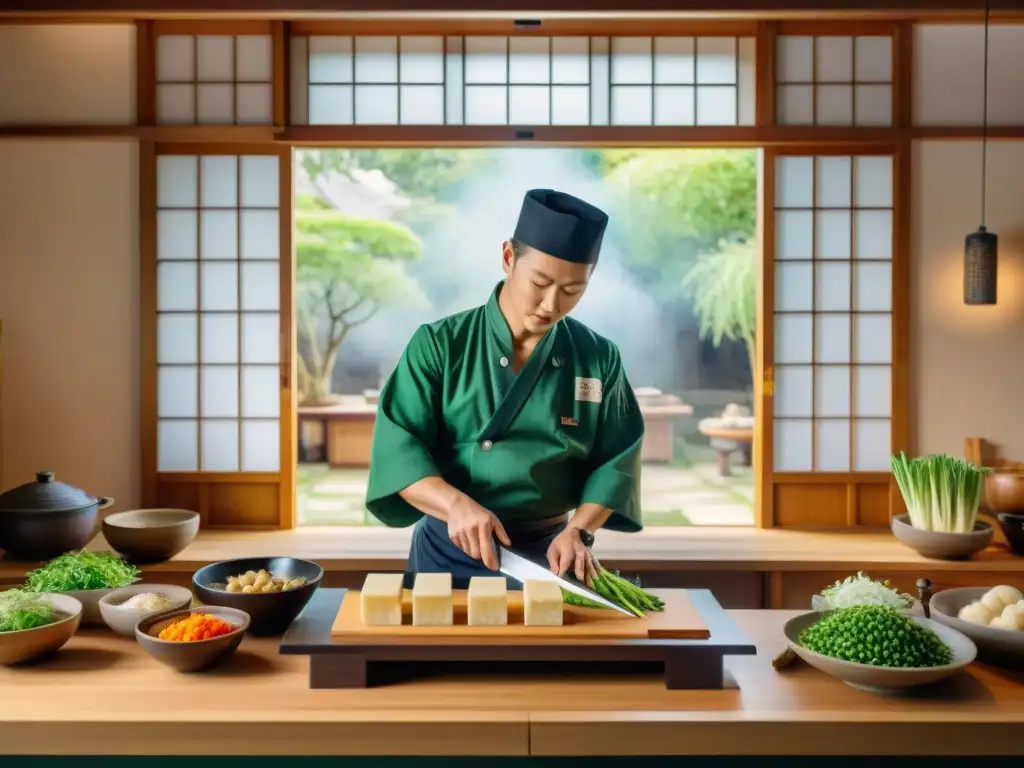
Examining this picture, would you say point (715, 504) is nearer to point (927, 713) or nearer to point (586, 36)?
point (586, 36)

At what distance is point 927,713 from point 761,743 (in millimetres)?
314

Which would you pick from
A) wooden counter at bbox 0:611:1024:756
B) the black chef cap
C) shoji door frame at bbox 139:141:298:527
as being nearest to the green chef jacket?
the black chef cap

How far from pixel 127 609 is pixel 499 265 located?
7.91 m

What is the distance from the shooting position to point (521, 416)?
2295 mm

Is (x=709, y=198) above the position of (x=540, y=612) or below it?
above

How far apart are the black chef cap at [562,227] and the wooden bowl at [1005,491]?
2.93m

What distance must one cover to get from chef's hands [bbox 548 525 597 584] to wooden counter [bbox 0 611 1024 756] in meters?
0.29

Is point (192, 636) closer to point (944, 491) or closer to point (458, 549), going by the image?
point (458, 549)

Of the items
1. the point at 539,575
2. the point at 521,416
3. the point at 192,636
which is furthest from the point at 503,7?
the point at 192,636

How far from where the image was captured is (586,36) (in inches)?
189

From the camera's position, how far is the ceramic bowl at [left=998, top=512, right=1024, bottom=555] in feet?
13.4

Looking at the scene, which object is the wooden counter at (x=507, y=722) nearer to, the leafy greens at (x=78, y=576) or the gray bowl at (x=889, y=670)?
the gray bowl at (x=889, y=670)

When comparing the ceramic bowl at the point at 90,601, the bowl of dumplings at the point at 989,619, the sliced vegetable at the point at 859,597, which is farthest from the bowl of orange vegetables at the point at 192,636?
the bowl of dumplings at the point at 989,619

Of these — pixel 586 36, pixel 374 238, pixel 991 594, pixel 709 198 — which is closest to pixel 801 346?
pixel 586 36
